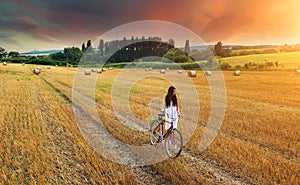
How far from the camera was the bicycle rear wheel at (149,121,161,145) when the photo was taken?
900 cm

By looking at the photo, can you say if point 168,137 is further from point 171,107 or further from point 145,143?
point 145,143

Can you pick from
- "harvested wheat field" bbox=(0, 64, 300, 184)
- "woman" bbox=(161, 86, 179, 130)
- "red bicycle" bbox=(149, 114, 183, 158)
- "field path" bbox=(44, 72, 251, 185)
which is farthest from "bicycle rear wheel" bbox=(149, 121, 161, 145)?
"field path" bbox=(44, 72, 251, 185)

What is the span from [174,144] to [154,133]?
0.91 m

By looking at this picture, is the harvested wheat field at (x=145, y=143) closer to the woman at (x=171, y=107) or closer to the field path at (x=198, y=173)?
the field path at (x=198, y=173)

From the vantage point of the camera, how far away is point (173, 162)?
25.4ft

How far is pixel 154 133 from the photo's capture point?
30.3 feet

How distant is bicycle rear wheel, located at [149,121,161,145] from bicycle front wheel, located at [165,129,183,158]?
45 centimetres

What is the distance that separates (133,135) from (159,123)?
6.69 ft

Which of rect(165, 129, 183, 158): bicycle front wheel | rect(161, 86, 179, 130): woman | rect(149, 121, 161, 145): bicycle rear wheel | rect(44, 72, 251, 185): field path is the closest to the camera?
rect(44, 72, 251, 185): field path

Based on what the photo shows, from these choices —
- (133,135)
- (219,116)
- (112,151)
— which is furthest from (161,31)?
(112,151)

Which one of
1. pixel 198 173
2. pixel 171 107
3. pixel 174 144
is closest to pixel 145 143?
pixel 174 144

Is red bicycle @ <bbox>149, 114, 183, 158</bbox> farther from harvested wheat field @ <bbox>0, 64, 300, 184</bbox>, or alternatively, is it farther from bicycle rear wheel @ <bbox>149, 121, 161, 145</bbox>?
harvested wheat field @ <bbox>0, 64, 300, 184</bbox>

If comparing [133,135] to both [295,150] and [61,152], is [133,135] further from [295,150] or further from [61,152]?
[295,150]

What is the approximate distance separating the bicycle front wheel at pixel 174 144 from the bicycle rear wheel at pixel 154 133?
17.6 inches
